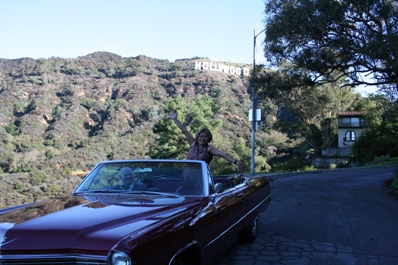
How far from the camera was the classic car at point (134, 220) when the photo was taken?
8.20 feet

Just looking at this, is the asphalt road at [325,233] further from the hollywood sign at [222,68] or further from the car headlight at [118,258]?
the hollywood sign at [222,68]

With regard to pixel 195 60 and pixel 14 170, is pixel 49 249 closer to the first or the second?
pixel 14 170

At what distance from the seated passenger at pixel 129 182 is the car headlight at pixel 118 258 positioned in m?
1.86

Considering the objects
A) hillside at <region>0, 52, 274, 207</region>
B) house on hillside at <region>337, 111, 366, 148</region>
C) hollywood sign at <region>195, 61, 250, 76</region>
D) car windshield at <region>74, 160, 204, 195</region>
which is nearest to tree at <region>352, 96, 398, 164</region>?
hillside at <region>0, 52, 274, 207</region>

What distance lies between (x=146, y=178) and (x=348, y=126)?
189ft

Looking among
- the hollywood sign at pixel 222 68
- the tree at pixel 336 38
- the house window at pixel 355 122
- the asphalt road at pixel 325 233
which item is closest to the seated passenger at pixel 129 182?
the asphalt road at pixel 325 233

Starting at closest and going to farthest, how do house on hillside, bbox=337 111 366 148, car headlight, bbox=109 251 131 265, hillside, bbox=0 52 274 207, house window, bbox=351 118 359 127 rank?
car headlight, bbox=109 251 131 265
hillside, bbox=0 52 274 207
house on hillside, bbox=337 111 366 148
house window, bbox=351 118 359 127

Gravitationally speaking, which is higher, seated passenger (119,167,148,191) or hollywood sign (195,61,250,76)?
hollywood sign (195,61,250,76)

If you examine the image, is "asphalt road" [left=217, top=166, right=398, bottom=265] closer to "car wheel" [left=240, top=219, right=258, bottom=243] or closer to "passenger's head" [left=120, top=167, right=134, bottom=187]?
"car wheel" [left=240, top=219, right=258, bottom=243]

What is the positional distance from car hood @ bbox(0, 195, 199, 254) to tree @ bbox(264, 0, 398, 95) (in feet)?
32.1

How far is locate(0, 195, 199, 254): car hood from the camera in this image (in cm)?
253

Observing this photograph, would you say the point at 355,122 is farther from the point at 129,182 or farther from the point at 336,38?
the point at 129,182

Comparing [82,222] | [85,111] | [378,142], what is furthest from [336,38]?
[85,111]

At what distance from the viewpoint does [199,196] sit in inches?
161
